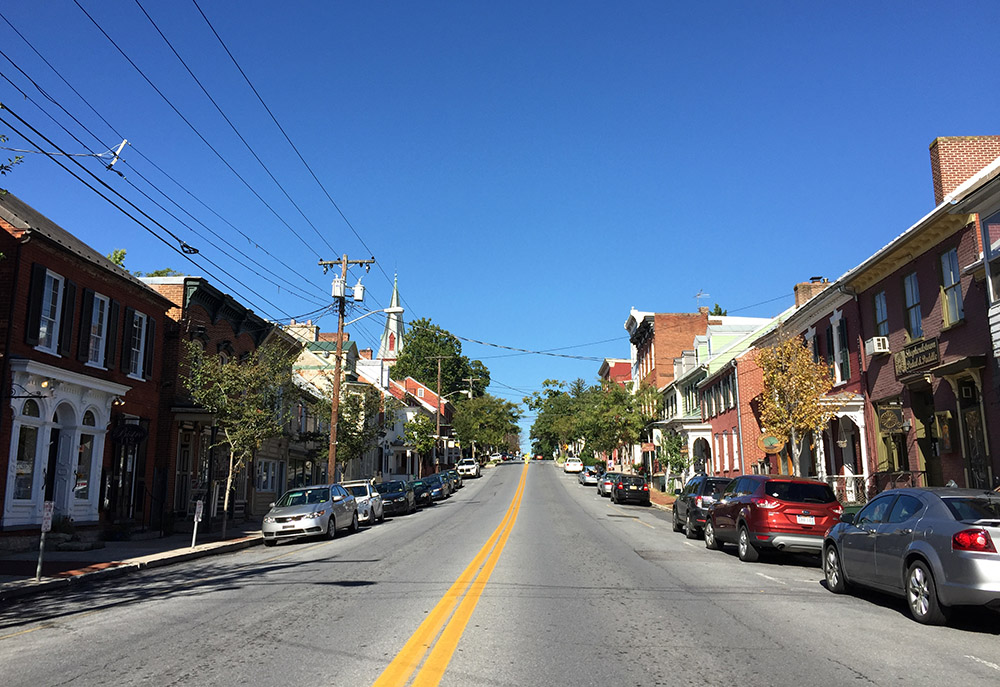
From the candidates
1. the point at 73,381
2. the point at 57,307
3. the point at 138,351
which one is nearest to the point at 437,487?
the point at 138,351

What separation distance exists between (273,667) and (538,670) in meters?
2.27

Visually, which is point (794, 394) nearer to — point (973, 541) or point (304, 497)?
point (304, 497)

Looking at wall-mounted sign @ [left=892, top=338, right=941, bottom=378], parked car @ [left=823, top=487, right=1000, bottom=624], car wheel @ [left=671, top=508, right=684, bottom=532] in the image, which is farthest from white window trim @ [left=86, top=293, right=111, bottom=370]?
wall-mounted sign @ [left=892, top=338, right=941, bottom=378]

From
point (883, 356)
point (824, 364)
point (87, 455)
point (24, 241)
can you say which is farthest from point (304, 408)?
point (883, 356)

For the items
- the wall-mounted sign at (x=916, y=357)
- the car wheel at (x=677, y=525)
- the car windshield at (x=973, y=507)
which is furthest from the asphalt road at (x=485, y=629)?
the car wheel at (x=677, y=525)

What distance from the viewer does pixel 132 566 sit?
1510 cm

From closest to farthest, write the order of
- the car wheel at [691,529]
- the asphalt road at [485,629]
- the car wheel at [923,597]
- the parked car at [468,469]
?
1. the asphalt road at [485,629]
2. the car wheel at [923,597]
3. the car wheel at [691,529]
4. the parked car at [468,469]

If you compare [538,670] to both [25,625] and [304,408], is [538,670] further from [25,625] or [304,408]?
[304,408]

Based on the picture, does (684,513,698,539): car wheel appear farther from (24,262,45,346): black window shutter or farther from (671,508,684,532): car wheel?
(24,262,45,346): black window shutter

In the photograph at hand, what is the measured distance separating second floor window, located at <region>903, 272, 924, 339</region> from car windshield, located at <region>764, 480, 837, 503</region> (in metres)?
6.37

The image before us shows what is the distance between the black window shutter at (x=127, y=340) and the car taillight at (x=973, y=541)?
21095mm

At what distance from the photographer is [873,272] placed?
21.9 metres

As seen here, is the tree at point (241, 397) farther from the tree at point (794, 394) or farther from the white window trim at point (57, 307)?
the tree at point (794, 394)

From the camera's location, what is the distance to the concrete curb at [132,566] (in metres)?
11.9
